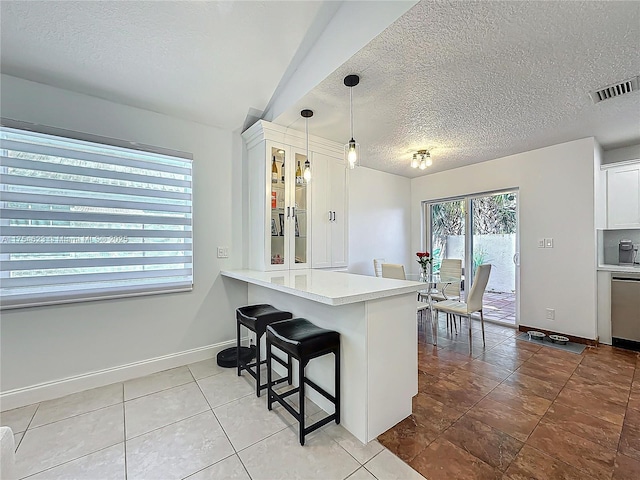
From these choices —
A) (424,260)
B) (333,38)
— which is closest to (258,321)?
(333,38)

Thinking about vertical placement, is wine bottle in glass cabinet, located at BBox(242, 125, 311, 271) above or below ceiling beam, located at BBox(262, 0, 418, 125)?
below

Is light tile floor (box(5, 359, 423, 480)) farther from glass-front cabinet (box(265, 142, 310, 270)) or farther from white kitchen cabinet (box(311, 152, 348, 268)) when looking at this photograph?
white kitchen cabinet (box(311, 152, 348, 268))

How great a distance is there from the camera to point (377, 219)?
4695 mm

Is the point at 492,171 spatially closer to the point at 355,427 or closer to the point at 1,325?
the point at 355,427

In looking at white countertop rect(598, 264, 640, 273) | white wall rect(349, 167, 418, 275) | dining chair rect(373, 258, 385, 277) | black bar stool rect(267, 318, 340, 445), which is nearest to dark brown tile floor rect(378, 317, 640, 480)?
black bar stool rect(267, 318, 340, 445)

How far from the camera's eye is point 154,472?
4.76ft

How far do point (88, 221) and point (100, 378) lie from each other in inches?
53.4

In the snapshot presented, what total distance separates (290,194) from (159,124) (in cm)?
144

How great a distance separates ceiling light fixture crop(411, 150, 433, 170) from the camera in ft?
11.3

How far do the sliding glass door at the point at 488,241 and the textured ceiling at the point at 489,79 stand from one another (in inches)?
41.3

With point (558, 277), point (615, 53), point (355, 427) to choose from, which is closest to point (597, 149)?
point (558, 277)

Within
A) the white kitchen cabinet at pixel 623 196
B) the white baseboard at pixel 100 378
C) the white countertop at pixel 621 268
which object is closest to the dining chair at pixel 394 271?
the white baseboard at pixel 100 378

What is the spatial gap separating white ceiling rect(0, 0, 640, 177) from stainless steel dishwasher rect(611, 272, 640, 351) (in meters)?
1.73

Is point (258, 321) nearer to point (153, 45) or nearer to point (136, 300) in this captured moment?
point (136, 300)
